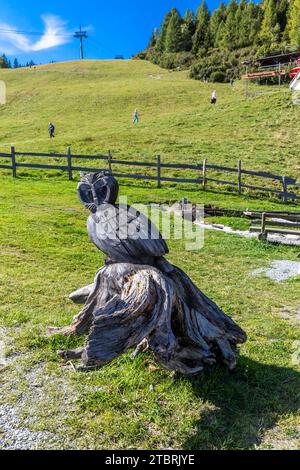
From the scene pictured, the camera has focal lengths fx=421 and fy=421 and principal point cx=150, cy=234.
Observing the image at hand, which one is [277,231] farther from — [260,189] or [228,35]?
[228,35]

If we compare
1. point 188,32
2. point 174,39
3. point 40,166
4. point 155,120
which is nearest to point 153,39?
point 188,32

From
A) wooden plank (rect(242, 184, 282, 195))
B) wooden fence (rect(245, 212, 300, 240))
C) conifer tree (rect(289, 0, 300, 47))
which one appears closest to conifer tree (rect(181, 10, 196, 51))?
conifer tree (rect(289, 0, 300, 47))

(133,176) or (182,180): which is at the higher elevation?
(133,176)

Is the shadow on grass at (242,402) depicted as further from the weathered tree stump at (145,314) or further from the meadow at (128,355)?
the weathered tree stump at (145,314)

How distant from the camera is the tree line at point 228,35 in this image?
6375 cm

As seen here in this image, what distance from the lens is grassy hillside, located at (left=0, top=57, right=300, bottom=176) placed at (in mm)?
26544

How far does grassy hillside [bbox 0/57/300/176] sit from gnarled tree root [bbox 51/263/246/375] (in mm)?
19919

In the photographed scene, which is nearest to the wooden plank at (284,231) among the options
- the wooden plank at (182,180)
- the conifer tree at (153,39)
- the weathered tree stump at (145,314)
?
the weathered tree stump at (145,314)

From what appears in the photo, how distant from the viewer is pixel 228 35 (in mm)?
74812

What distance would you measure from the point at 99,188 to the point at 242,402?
8.81 feet

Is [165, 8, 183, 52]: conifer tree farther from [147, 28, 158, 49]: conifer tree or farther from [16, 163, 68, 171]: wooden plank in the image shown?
[16, 163, 68, 171]: wooden plank

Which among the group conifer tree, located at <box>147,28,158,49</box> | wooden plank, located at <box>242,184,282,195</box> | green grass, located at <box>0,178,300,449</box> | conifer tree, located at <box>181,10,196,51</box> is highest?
conifer tree, located at <box>147,28,158,49</box>

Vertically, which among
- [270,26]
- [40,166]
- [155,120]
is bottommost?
[40,166]

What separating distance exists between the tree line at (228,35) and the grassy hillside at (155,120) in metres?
13.0
